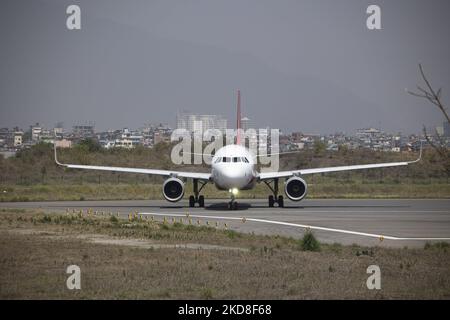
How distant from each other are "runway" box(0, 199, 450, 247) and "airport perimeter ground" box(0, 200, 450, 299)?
0.09m

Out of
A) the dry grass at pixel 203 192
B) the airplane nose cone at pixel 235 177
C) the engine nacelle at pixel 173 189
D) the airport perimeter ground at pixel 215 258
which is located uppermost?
the airplane nose cone at pixel 235 177

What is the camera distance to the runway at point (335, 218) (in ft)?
84.7

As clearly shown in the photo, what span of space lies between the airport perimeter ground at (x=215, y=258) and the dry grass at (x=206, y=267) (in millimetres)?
23

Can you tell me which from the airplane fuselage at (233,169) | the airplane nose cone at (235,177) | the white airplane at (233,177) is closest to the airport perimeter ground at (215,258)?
the airplane nose cone at (235,177)

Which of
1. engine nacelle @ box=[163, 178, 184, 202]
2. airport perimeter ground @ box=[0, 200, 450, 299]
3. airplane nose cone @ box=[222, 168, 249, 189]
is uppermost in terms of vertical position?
airplane nose cone @ box=[222, 168, 249, 189]

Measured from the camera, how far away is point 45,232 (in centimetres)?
2559

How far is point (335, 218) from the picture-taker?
33031 millimetres

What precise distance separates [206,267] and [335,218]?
16.5 m

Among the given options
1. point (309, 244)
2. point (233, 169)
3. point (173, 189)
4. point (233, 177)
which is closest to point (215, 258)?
point (309, 244)

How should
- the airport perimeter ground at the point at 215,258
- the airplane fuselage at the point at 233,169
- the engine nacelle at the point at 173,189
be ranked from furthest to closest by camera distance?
the engine nacelle at the point at 173,189 → the airplane fuselage at the point at 233,169 → the airport perimeter ground at the point at 215,258

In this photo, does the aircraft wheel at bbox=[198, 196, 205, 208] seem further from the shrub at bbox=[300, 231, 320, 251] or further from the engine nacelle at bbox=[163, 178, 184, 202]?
the shrub at bbox=[300, 231, 320, 251]

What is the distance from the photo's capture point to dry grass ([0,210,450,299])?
14.3m

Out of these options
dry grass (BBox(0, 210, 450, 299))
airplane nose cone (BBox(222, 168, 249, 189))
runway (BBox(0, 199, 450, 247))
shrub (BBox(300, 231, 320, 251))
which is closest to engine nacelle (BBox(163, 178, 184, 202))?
runway (BBox(0, 199, 450, 247))

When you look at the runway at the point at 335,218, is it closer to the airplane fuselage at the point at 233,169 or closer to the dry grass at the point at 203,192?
the airplane fuselage at the point at 233,169
